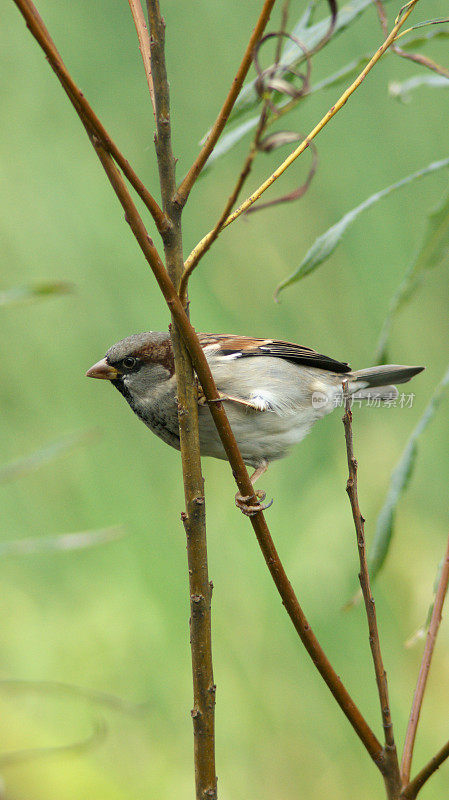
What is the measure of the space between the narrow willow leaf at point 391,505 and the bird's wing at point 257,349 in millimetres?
623

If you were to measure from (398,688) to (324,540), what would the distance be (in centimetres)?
43

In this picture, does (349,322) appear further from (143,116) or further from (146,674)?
(146,674)

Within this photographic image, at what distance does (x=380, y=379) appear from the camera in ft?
6.73

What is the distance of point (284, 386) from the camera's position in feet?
6.72

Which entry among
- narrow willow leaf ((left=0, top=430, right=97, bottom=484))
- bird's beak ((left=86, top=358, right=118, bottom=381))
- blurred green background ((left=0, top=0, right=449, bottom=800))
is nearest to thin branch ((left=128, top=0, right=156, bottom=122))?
narrow willow leaf ((left=0, top=430, right=97, bottom=484))

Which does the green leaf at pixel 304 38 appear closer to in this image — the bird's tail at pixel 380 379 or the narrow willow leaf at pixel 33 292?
the narrow willow leaf at pixel 33 292

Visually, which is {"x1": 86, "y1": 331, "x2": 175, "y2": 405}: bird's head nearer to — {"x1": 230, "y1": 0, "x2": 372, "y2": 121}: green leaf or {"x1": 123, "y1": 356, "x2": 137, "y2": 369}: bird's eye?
{"x1": 123, "y1": 356, "x2": 137, "y2": 369}: bird's eye

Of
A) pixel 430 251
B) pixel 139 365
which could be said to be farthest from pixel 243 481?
pixel 139 365

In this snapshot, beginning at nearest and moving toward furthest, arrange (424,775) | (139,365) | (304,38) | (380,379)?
(424,775), (304,38), (139,365), (380,379)

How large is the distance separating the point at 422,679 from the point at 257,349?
112 centimetres

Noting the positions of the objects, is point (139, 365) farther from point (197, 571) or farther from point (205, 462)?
point (197, 571)

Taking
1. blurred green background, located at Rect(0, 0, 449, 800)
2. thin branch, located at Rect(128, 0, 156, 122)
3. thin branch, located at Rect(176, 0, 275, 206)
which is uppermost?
thin branch, located at Rect(128, 0, 156, 122)

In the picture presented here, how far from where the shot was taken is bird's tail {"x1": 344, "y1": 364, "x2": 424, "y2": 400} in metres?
1.99

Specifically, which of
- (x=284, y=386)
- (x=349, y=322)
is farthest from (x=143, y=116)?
(x=284, y=386)
